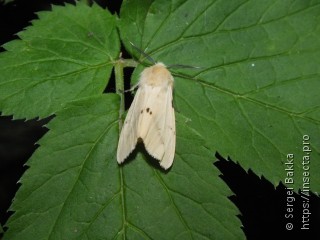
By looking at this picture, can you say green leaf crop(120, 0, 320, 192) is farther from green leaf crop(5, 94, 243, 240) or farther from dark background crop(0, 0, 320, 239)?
dark background crop(0, 0, 320, 239)

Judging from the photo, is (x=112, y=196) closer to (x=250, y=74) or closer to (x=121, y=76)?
(x=121, y=76)

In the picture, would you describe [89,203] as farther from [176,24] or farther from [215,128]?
[176,24]

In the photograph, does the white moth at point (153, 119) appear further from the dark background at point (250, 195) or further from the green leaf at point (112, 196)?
the dark background at point (250, 195)

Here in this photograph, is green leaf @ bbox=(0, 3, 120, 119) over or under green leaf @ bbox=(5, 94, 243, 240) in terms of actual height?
over

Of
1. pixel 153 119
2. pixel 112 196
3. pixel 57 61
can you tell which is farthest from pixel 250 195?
pixel 57 61

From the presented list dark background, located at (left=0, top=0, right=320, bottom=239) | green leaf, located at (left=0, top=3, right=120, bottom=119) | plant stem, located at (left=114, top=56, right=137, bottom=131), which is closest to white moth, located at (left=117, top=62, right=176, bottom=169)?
plant stem, located at (left=114, top=56, right=137, bottom=131)

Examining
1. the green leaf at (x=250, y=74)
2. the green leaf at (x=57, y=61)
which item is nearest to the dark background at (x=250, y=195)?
the green leaf at (x=57, y=61)
